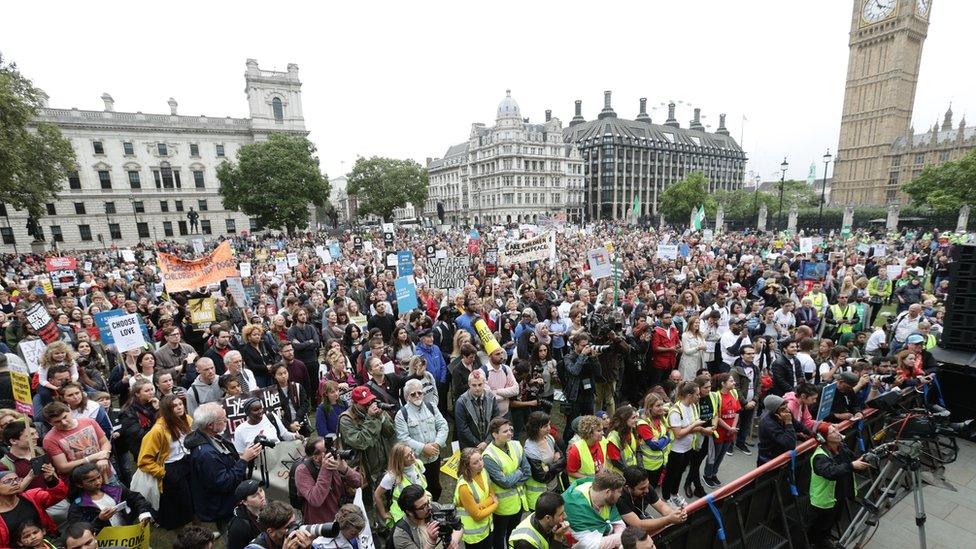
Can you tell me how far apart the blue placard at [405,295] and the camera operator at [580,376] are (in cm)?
481

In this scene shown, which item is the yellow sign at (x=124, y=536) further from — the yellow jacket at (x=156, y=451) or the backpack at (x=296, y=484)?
the backpack at (x=296, y=484)

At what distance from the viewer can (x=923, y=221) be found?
39469mm

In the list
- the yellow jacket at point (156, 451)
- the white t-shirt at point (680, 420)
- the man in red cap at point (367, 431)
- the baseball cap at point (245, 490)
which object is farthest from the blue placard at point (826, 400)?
the yellow jacket at point (156, 451)

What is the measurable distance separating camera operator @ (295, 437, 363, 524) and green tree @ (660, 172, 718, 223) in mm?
78197

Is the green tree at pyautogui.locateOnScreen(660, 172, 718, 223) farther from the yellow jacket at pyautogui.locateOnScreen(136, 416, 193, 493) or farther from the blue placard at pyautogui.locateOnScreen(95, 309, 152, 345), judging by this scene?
the yellow jacket at pyautogui.locateOnScreen(136, 416, 193, 493)

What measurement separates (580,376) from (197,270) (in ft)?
36.3

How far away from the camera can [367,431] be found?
463cm

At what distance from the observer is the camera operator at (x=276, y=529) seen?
9.76 feet

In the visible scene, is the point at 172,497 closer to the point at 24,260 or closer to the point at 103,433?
the point at 103,433

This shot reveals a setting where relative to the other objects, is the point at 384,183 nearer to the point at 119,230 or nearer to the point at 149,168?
the point at 149,168

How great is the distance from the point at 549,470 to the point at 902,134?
106795mm

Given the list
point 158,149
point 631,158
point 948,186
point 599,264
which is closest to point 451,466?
point 599,264

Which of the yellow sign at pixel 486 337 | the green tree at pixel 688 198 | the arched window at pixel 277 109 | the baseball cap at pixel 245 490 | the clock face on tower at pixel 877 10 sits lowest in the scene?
the baseball cap at pixel 245 490

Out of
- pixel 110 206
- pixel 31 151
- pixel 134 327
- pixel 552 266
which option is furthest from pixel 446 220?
pixel 134 327
